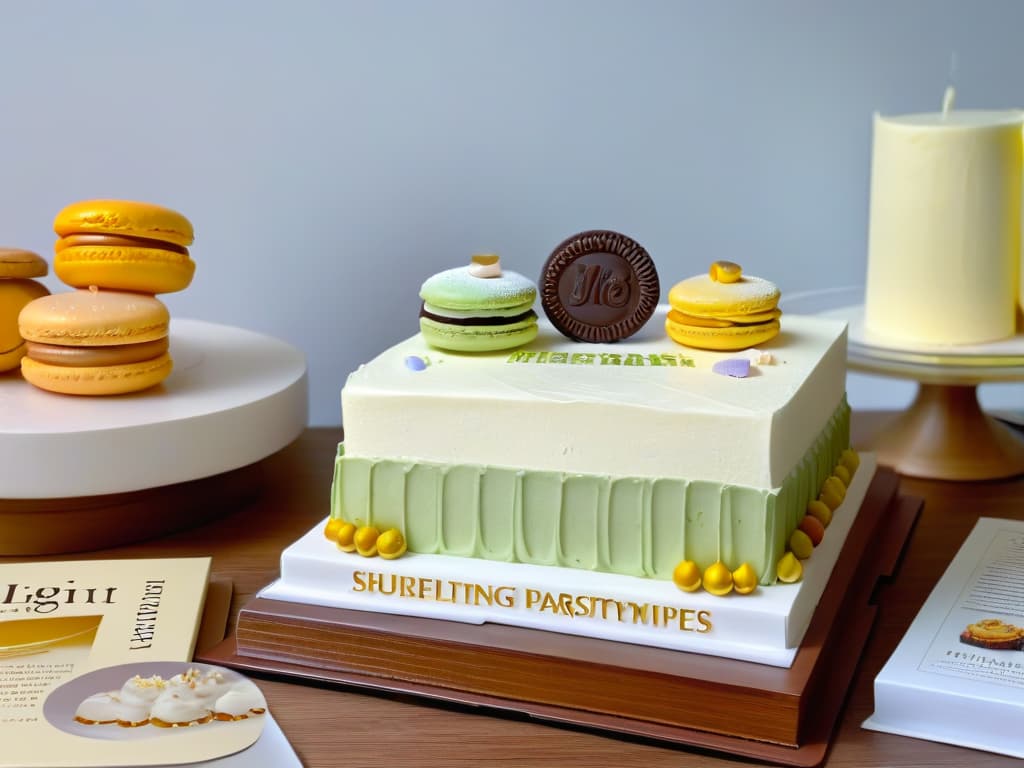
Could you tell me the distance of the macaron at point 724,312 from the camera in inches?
41.8

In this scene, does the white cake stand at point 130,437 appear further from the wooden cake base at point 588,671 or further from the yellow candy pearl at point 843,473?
the yellow candy pearl at point 843,473

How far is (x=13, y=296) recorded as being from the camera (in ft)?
4.11

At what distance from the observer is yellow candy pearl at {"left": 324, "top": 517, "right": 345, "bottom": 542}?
1.01 m

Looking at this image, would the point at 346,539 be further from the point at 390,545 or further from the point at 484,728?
the point at 484,728

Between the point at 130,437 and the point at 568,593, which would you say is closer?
the point at 568,593

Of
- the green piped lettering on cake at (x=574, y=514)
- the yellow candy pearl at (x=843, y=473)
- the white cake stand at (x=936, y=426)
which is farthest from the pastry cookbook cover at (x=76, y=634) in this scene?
the white cake stand at (x=936, y=426)

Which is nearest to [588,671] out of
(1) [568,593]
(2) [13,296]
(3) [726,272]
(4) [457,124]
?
(1) [568,593]

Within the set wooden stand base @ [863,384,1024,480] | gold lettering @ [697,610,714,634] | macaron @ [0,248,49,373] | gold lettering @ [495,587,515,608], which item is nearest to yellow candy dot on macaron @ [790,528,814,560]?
gold lettering @ [697,610,714,634]

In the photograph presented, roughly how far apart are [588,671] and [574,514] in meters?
0.13

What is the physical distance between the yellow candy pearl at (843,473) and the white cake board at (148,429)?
55 cm

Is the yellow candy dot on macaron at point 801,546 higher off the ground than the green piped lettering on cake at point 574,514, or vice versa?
the green piped lettering on cake at point 574,514

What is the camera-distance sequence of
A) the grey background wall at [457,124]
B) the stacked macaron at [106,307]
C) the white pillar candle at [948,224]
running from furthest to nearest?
the grey background wall at [457,124] → the white pillar candle at [948,224] → the stacked macaron at [106,307]

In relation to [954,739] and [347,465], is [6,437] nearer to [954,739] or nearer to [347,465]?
[347,465]

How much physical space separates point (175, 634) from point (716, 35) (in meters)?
1.01
